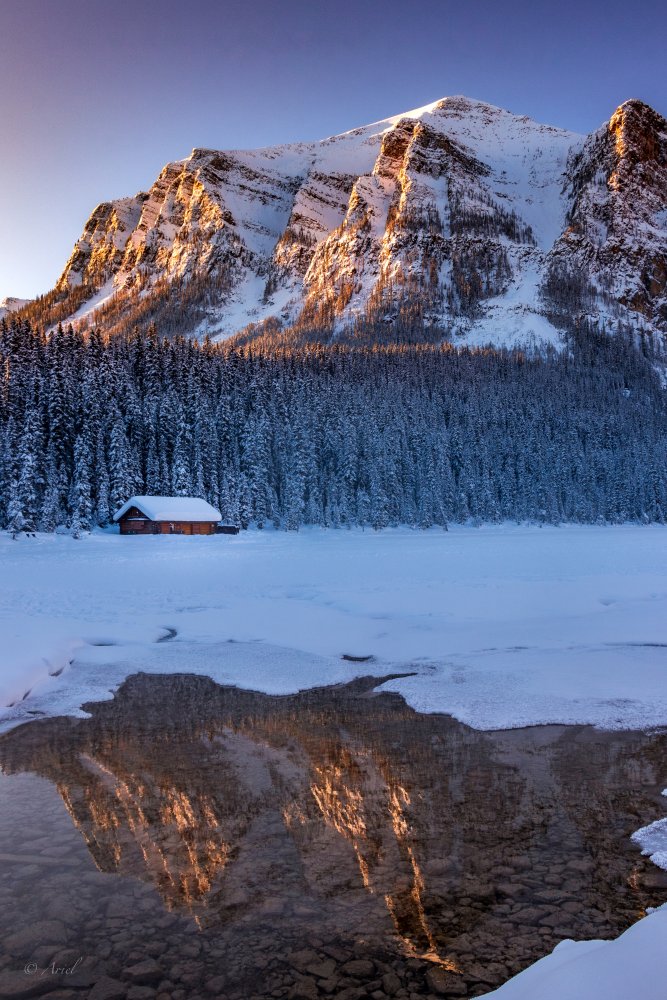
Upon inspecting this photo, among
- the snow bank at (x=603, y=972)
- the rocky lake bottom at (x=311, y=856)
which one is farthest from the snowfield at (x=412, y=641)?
the rocky lake bottom at (x=311, y=856)

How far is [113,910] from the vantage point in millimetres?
4918

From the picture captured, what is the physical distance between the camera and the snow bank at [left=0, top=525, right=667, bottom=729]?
1130cm

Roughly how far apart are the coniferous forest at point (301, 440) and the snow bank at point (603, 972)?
55.5 m

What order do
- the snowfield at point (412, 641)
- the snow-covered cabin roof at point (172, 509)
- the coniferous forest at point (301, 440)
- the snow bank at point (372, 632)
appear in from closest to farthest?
the snowfield at point (412, 641), the snow bank at point (372, 632), the snow-covered cabin roof at point (172, 509), the coniferous forest at point (301, 440)

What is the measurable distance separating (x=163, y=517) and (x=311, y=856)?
56406mm

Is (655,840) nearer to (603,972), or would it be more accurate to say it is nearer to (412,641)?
(603,972)

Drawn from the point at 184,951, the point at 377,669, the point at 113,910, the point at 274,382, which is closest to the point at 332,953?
the point at 184,951

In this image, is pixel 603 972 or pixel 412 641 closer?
pixel 603 972

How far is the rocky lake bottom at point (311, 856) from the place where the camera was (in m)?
4.30

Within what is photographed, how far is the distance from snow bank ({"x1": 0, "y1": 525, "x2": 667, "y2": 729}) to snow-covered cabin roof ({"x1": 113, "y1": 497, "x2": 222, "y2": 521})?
85.2 ft

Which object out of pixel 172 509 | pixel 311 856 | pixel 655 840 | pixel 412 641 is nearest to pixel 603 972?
pixel 311 856

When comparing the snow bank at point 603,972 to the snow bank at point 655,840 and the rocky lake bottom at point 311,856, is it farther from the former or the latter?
the snow bank at point 655,840

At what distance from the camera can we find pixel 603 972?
3.30 m

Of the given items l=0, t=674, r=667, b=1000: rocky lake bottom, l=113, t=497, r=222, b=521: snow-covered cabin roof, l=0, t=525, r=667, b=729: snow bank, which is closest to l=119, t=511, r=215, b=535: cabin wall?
l=113, t=497, r=222, b=521: snow-covered cabin roof
